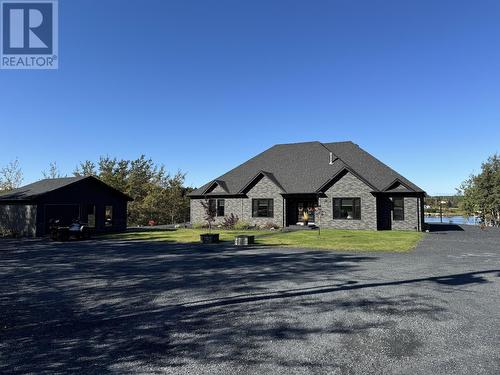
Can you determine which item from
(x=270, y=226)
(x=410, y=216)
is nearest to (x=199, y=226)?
(x=270, y=226)

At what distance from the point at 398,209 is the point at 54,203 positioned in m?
29.7

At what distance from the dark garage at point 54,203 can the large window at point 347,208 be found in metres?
20.9

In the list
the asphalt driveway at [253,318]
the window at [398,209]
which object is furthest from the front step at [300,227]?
the asphalt driveway at [253,318]

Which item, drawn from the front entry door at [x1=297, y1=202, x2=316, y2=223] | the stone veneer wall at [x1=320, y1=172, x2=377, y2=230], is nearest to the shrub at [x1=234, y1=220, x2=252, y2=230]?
the front entry door at [x1=297, y1=202, x2=316, y2=223]

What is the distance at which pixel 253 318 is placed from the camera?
696 centimetres

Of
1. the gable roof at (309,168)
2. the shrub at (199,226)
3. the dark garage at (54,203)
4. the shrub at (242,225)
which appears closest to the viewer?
the dark garage at (54,203)

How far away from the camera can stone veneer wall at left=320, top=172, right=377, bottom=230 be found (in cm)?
2961

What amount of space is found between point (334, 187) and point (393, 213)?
5670 mm

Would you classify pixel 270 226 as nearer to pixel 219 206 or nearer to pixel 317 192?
pixel 317 192

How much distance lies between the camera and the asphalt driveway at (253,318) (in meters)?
5.05

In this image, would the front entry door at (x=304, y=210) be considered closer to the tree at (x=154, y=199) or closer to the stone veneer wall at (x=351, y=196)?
the stone veneer wall at (x=351, y=196)

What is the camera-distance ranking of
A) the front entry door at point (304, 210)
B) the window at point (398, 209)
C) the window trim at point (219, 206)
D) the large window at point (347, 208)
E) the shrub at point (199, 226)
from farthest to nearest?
the window trim at point (219, 206), the shrub at point (199, 226), the front entry door at point (304, 210), the large window at point (347, 208), the window at point (398, 209)

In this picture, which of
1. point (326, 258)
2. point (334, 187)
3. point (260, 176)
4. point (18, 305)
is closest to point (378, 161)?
point (334, 187)

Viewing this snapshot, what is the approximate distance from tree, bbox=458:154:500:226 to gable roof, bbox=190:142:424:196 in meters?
16.2
